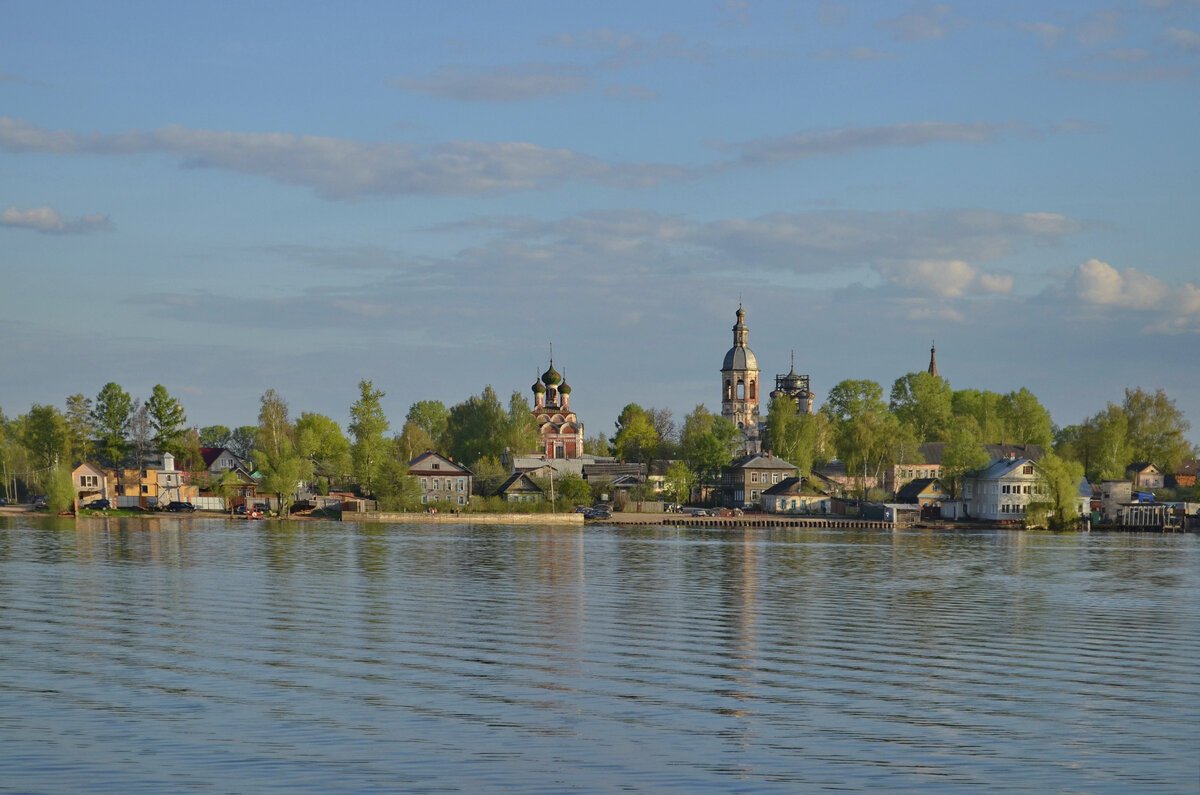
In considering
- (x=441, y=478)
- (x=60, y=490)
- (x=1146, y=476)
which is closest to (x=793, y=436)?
(x=1146, y=476)

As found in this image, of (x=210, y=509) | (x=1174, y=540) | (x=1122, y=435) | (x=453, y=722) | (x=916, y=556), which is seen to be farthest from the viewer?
(x=1122, y=435)

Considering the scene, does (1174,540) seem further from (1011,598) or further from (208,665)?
(208,665)

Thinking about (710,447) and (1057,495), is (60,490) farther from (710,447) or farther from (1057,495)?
(1057,495)

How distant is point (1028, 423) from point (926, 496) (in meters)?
48.8

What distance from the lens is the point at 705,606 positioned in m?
39.6

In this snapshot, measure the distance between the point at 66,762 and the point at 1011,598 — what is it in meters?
33.5

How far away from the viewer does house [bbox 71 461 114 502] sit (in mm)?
115062

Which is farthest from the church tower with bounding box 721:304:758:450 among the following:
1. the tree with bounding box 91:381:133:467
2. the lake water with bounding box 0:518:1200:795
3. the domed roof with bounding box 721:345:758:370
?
the lake water with bounding box 0:518:1200:795

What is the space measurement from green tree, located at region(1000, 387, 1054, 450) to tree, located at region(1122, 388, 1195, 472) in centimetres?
2743

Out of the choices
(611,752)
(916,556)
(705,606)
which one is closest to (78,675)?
(611,752)

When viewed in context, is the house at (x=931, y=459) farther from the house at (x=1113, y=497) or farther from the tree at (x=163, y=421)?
the tree at (x=163, y=421)

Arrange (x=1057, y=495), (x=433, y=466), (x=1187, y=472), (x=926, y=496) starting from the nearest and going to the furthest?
(x=1057, y=495), (x=433, y=466), (x=926, y=496), (x=1187, y=472)

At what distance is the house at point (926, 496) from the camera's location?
125500mm

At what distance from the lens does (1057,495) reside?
109 m
